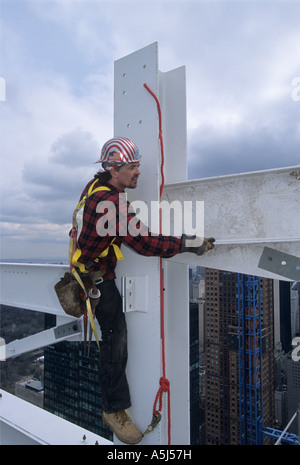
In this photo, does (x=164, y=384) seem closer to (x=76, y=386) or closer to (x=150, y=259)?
(x=150, y=259)

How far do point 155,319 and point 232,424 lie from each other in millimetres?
35096

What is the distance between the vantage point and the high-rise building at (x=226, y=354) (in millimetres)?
28578

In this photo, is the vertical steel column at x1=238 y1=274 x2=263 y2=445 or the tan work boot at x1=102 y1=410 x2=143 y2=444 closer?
the tan work boot at x1=102 y1=410 x2=143 y2=444

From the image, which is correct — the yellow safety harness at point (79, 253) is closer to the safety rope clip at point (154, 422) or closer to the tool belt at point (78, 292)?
the tool belt at point (78, 292)

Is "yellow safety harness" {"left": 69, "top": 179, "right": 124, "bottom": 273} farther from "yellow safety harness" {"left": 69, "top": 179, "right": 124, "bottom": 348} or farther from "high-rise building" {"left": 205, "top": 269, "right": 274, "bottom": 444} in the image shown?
"high-rise building" {"left": 205, "top": 269, "right": 274, "bottom": 444}

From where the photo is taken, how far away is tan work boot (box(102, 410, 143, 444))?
2.14 meters

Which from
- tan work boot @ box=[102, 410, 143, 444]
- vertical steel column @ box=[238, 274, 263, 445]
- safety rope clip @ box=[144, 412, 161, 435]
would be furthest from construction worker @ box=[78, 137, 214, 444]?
vertical steel column @ box=[238, 274, 263, 445]

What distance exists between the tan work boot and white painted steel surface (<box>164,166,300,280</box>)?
1.22m

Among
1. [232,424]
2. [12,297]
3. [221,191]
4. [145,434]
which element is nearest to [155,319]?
[145,434]

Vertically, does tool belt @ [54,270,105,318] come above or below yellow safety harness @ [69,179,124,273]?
below

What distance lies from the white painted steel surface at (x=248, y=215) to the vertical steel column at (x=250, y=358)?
80.9 feet

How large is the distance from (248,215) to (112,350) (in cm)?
137

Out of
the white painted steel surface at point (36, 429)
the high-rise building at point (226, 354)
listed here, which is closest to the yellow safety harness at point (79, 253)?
the white painted steel surface at point (36, 429)
